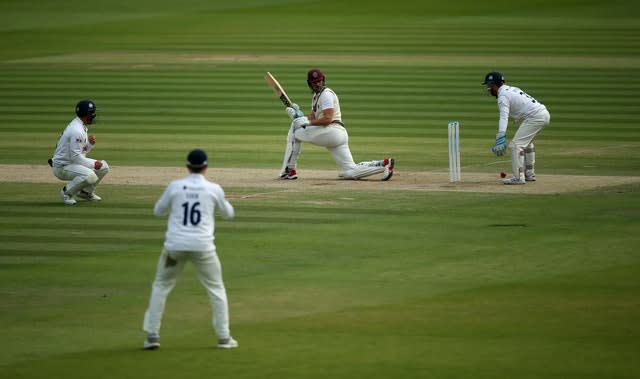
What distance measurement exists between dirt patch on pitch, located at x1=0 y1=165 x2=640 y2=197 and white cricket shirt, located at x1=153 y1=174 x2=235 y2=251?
846 centimetres

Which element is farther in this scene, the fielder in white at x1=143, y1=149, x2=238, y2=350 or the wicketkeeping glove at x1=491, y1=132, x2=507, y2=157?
the wicketkeeping glove at x1=491, y1=132, x2=507, y2=157

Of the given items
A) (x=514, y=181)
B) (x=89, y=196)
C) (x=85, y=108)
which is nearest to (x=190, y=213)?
(x=85, y=108)

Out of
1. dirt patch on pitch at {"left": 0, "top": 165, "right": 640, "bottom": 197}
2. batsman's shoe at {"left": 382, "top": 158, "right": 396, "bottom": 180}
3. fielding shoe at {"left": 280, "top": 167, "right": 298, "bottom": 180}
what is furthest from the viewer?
fielding shoe at {"left": 280, "top": 167, "right": 298, "bottom": 180}

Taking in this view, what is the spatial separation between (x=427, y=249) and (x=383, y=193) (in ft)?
13.9

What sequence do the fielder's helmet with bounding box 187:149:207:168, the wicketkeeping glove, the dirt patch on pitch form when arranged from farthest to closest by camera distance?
1. the dirt patch on pitch
2. the wicketkeeping glove
3. the fielder's helmet with bounding box 187:149:207:168

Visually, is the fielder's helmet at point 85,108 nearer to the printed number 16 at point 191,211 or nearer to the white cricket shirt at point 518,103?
the white cricket shirt at point 518,103

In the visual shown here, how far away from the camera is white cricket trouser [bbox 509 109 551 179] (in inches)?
786

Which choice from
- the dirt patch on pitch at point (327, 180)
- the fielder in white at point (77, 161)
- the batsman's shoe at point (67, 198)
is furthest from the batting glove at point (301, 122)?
the batsman's shoe at point (67, 198)

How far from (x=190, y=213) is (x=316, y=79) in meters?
9.76

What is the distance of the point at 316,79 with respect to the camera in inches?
800

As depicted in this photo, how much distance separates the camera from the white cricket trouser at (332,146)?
20.6 m

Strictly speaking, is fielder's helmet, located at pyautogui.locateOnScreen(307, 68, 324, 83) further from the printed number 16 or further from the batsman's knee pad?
the printed number 16

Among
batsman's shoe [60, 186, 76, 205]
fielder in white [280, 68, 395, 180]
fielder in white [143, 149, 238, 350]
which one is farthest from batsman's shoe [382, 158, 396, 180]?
fielder in white [143, 149, 238, 350]

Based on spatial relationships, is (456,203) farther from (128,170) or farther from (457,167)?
(128,170)
